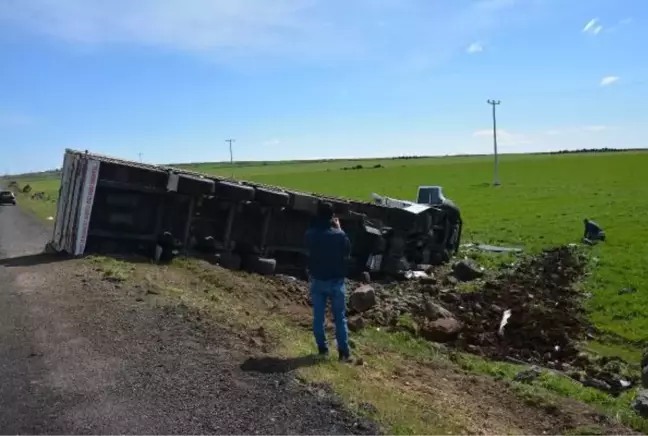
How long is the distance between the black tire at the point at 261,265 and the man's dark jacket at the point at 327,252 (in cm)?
771

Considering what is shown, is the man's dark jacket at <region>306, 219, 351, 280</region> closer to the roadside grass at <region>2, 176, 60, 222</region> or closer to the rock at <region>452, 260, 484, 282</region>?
the rock at <region>452, 260, 484, 282</region>

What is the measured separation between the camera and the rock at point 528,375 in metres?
9.98

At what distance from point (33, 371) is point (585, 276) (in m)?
17.1

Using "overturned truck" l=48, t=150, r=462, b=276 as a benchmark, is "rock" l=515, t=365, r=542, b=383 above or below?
below

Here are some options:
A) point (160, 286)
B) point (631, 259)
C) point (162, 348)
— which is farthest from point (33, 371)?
point (631, 259)

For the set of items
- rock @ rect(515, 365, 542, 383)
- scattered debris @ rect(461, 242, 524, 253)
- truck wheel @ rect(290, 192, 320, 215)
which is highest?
truck wheel @ rect(290, 192, 320, 215)

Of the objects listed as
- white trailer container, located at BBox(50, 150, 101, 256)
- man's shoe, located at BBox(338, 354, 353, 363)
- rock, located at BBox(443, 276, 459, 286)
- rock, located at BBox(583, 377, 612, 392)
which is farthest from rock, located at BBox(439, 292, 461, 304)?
white trailer container, located at BBox(50, 150, 101, 256)

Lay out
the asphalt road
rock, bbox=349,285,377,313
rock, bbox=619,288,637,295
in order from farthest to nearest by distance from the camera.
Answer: rock, bbox=619,288,637,295 → rock, bbox=349,285,377,313 → the asphalt road

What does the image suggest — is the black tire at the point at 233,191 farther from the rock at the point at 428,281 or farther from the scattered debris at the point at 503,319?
the scattered debris at the point at 503,319

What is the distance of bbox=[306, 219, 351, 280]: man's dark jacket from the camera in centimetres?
823

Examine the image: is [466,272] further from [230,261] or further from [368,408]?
[368,408]

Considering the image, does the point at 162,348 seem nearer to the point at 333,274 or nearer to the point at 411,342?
the point at 333,274

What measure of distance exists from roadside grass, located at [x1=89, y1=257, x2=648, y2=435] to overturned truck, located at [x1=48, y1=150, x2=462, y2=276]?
1.24m

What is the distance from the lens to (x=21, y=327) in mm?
9000
